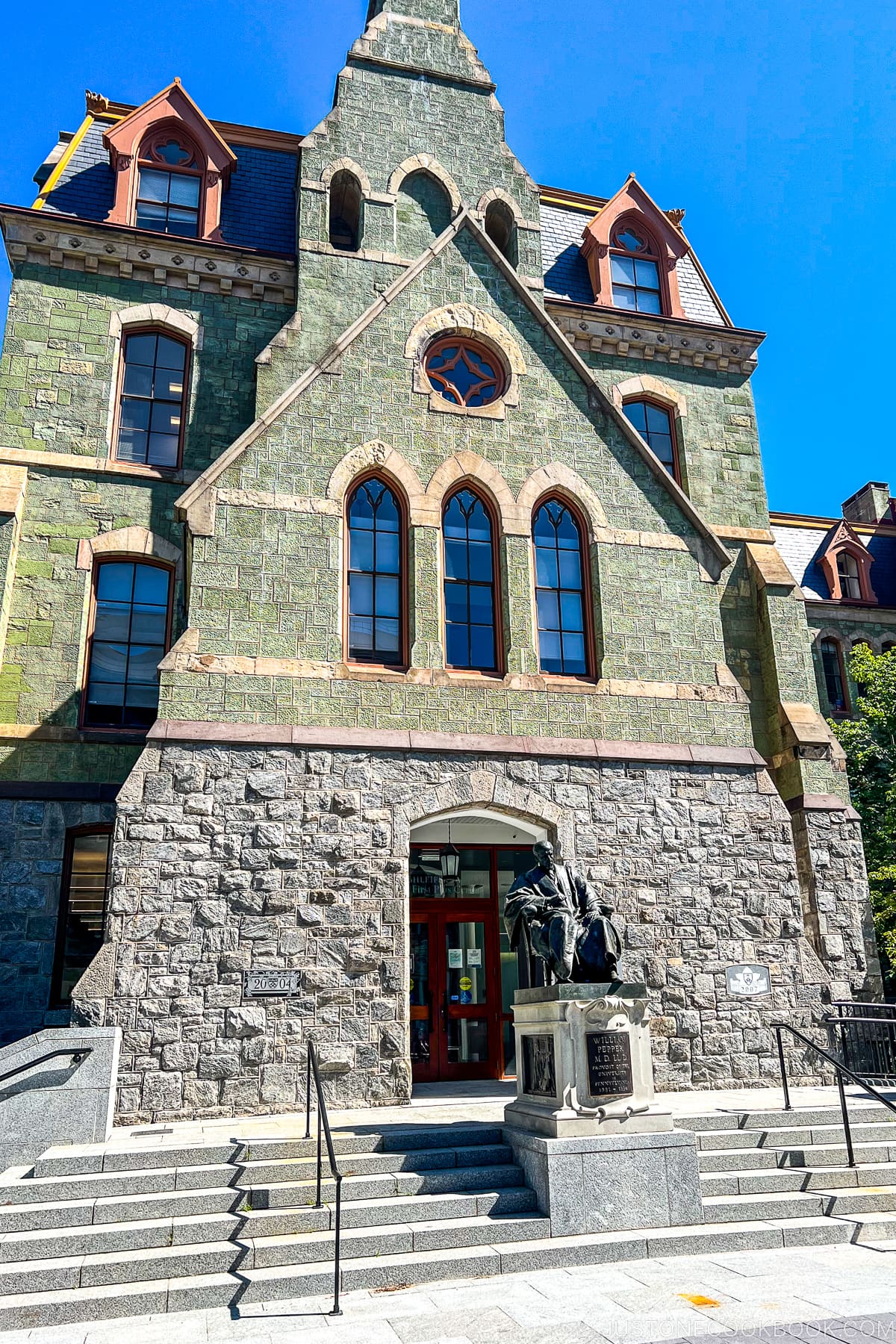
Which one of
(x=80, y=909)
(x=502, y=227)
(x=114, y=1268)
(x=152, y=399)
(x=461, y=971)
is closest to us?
(x=114, y=1268)

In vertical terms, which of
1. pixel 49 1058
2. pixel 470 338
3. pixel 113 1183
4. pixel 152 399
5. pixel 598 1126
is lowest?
pixel 113 1183

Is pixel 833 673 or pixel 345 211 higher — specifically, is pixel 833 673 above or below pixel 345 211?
below

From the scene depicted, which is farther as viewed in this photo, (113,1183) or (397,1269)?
(113,1183)

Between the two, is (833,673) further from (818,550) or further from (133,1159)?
(133,1159)

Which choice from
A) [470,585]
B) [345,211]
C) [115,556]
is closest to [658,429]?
[470,585]

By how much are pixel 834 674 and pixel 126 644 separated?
19720mm

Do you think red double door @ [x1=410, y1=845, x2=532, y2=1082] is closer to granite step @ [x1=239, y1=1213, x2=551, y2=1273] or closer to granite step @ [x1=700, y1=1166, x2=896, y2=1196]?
granite step @ [x1=700, y1=1166, x2=896, y2=1196]

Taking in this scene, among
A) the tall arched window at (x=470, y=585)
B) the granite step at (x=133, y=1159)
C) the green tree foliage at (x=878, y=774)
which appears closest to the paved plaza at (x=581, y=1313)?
the granite step at (x=133, y=1159)

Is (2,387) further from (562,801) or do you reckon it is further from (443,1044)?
(443,1044)

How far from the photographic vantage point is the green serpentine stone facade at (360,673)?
38.6 feet

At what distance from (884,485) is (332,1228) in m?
31.7

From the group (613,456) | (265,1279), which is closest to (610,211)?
(613,456)

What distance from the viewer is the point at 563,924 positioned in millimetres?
9406

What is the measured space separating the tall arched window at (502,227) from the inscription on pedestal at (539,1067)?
12.9m
